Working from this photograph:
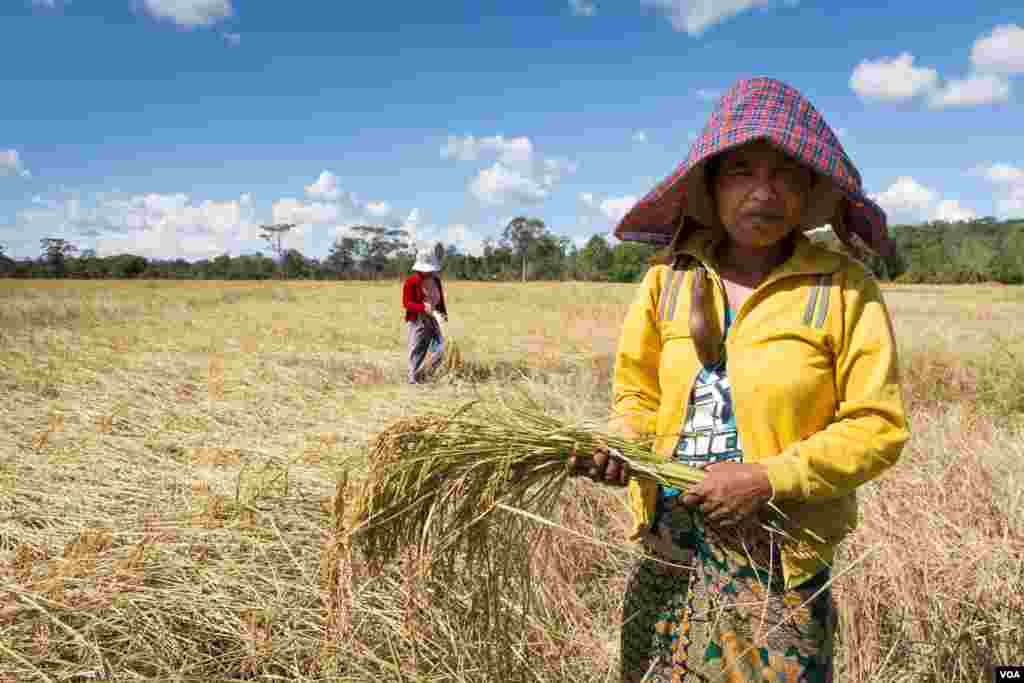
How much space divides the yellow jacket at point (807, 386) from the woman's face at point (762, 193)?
0.07m

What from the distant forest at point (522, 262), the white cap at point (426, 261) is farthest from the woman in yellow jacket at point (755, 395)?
the distant forest at point (522, 262)

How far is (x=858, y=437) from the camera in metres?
1.04

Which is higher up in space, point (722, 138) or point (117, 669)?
point (722, 138)

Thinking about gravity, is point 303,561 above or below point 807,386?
below

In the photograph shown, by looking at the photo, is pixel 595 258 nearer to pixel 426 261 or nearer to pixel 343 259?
pixel 343 259

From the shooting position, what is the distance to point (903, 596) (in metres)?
2.04

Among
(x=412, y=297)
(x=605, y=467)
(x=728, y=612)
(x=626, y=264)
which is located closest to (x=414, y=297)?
(x=412, y=297)

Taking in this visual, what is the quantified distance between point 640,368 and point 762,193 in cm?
40

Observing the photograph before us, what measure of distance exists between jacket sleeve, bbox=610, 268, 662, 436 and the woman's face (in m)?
0.21

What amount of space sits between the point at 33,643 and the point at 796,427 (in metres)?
1.81

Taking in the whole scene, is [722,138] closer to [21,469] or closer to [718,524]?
[718,524]

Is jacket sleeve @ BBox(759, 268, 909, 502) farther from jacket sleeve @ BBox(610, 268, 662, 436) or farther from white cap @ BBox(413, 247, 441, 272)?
white cap @ BBox(413, 247, 441, 272)

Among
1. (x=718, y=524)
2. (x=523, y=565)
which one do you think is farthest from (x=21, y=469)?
(x=718, y=524)

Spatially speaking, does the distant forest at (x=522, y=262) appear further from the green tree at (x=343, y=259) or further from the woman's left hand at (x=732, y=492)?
the woman's left hand at (x=732, y=492)
